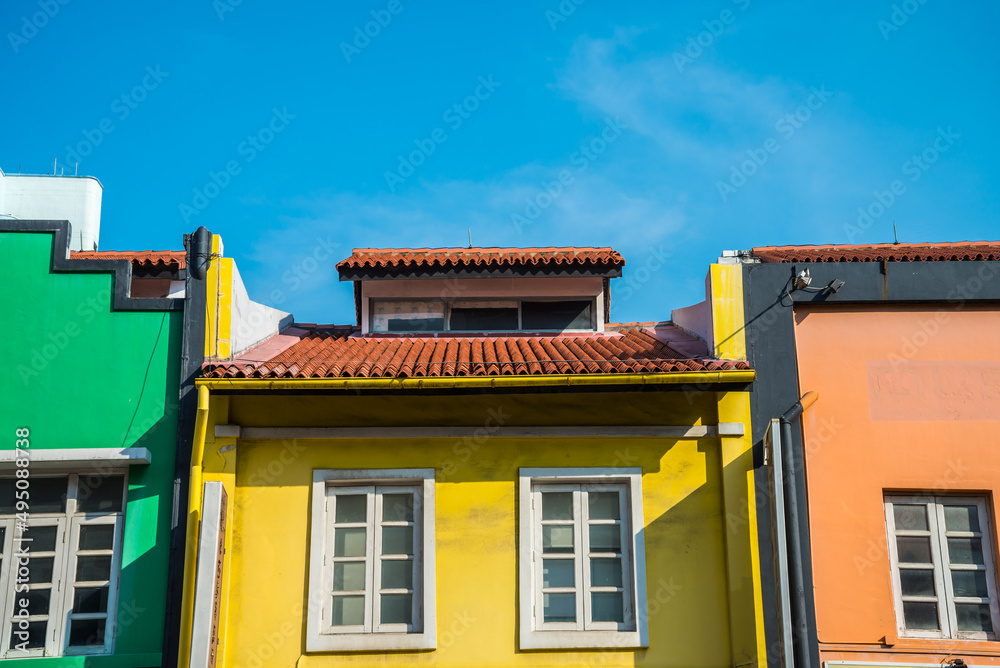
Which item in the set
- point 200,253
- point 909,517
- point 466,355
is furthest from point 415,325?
point 909,517

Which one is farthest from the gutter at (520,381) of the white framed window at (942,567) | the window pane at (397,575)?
the white framed window at (942,567)

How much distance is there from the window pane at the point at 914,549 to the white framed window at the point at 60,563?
7.90m

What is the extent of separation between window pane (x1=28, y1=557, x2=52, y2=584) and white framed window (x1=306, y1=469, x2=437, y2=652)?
258cm

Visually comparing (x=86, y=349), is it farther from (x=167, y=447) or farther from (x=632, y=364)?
(x=632, y=364)

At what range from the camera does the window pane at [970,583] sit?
9.65 m

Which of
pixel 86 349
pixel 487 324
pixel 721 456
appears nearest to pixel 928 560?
pixel 721 456

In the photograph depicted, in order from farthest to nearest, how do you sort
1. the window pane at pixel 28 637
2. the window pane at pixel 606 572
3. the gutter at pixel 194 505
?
the window pane at pixel 606 572 → the window pane at pixel 28 637 → the gutter at pixel 194 505

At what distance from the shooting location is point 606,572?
978 cm

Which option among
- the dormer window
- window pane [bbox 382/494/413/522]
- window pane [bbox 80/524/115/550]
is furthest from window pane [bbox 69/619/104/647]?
the dormer window

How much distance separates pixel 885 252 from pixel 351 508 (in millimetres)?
8093

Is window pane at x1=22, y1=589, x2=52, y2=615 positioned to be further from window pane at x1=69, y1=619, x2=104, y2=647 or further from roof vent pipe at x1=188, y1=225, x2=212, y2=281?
roof vent pipe at x1=188, y1=225, x2=212, y2=281

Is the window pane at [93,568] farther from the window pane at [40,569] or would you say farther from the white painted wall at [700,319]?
the white painted wall at [700,319]

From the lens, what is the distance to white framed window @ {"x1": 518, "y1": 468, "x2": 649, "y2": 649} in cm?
955

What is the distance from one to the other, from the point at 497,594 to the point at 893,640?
3914mm
